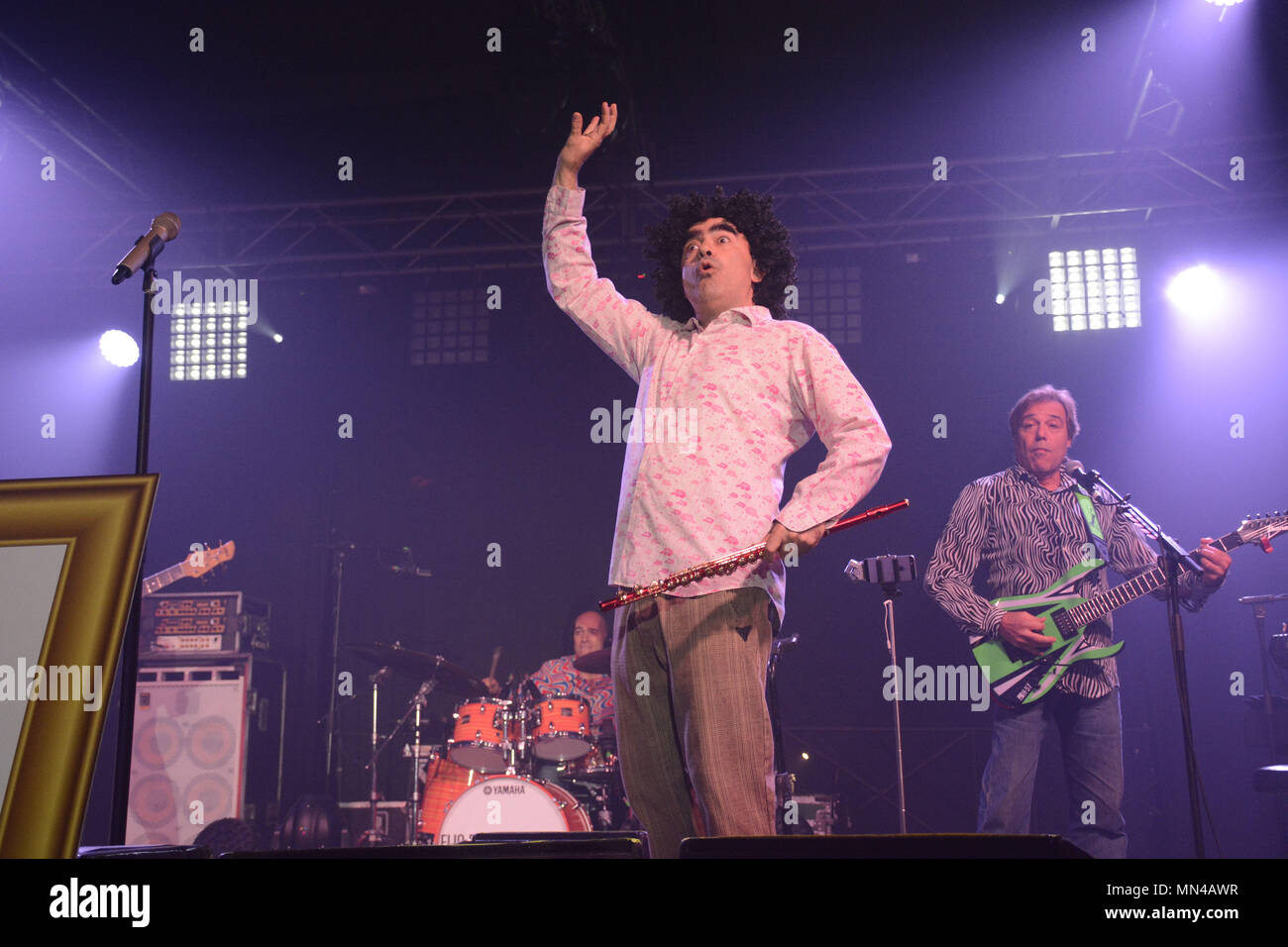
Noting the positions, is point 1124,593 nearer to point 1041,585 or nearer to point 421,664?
point 1041,585

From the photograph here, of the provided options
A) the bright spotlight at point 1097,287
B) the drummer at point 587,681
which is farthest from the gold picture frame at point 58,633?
the bright spotlight at point 1097,287

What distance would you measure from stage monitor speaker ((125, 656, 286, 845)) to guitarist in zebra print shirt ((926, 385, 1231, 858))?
431cm

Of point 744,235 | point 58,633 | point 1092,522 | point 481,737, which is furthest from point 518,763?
point 58,633

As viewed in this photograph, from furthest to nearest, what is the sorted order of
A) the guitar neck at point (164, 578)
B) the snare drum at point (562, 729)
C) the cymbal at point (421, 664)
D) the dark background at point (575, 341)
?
the guitar neck at point (164, 578), the dark background at point (575, 341), the cymbal at point (421, 664), the snare drum at point (562, 729)

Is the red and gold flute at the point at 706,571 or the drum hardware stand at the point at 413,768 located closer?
the red and gold flute at the point at 706,571

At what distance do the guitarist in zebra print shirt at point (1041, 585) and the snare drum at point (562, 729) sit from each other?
82.5 inches

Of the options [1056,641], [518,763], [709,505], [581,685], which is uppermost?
[709,505]

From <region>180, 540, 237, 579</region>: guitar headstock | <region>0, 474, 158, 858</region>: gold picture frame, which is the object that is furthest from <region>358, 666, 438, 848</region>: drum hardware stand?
<region>0, 474, 158, 858</region>: gold picture frame

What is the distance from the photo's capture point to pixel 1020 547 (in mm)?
5086

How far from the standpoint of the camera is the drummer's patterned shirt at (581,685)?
6.30 metres

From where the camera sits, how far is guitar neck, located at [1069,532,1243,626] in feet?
15.9

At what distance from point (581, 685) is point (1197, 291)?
5.62m

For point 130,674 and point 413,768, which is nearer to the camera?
point 130,674

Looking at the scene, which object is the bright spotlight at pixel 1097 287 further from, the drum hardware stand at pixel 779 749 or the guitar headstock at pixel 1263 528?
the drum hardware stand at pixel 779 749
